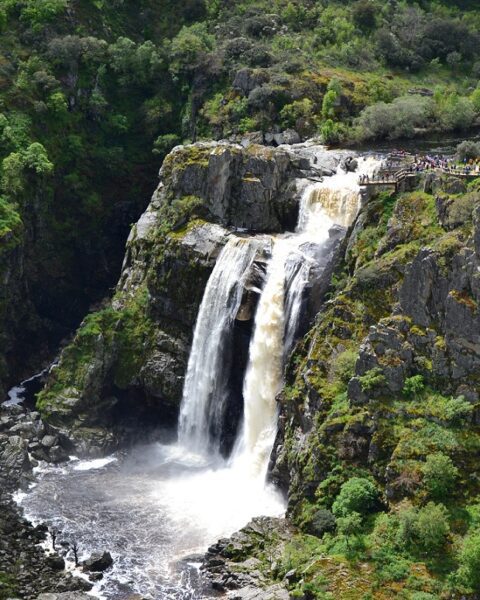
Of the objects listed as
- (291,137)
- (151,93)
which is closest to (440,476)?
(291,137)

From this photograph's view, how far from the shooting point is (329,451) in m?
50.5

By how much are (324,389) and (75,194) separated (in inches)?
1685

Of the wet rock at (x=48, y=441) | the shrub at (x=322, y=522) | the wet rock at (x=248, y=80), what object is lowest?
the wet rock at (x=48, y=441)

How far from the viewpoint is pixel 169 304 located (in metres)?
70.7

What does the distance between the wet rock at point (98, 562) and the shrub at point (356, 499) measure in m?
14.0

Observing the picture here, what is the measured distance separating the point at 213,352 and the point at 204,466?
28.3 ft

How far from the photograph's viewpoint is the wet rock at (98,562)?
5066 centimetres

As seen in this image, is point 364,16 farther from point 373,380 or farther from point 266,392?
point 373,380

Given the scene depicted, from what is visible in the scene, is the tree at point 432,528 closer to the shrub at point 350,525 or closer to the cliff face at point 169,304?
the shrub at point 350,525

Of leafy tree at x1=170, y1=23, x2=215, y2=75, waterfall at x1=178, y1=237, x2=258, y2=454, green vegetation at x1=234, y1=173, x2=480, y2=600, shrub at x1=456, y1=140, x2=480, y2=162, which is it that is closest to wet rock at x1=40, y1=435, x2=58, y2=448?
waterfall at x1=178, y1=237, x2=258, y2=454

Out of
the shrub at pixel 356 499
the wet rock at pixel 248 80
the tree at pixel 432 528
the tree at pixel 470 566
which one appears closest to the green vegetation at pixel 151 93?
the wet rock at pixel 248 80

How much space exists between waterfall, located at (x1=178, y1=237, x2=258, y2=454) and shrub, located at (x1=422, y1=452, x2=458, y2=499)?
2243cm

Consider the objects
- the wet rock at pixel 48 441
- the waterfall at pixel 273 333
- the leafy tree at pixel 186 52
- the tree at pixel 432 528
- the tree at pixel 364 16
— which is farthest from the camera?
the tree at pixel 364 16

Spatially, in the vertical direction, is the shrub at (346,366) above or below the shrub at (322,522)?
above
